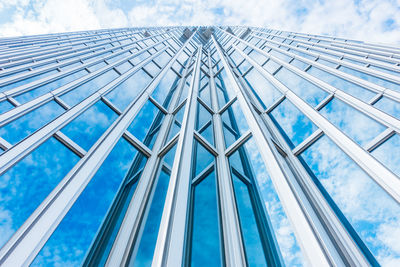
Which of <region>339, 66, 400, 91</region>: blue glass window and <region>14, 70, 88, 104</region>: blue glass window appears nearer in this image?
<region>14, 70, 88, 104</region>: blue glass window

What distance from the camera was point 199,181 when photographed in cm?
424

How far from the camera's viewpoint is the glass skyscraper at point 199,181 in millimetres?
2701

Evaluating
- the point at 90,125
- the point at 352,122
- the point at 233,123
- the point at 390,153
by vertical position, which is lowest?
the point at 390,153

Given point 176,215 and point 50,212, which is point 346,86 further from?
point 50,212

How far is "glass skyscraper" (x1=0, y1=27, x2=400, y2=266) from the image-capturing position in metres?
2.70

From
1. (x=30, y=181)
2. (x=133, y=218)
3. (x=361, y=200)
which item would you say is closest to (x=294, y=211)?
(x=361, y=200)

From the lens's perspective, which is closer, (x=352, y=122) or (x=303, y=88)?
(x=352, y=122)

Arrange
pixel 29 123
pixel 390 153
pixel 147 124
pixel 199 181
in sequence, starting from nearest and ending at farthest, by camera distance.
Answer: pixel 390 153
pixel 199 181
pixel 29 123
pixel 147 124

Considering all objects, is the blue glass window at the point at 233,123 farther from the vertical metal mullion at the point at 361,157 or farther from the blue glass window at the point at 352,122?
the blue glass window at the point at 352,122

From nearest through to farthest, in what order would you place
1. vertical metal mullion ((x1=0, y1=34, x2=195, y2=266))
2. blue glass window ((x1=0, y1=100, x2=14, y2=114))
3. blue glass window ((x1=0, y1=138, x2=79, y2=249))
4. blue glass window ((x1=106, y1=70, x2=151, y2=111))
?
1. vertical metal mullion ((x1=0, y1=34, x2=195, y2=266))
2. blue glass window ((x1=0, y1=138, x2=79, y2=249))
3. blue glass window ((x1=0, y1=100, x2=14, y2=114))
4. blue glass window ((x1=106, y1=70, x2=151, y2=111))

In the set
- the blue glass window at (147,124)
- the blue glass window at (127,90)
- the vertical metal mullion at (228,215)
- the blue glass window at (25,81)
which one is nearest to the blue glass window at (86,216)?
the blue glass window at (147,124)

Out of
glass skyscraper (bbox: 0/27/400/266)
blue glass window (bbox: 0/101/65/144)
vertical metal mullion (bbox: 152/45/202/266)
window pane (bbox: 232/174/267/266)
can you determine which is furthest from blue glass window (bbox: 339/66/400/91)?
blue glass window (bbox: 0/101/65/144)

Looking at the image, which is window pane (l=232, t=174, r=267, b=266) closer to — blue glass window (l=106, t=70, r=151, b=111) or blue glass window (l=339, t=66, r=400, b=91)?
blue glass window (l=106, t=70, r=151, b=111)

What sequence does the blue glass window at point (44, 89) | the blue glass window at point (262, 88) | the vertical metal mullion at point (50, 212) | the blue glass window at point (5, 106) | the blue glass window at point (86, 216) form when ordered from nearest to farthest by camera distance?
the vertical metal mullion at point (50, 212), the blue glass window at point (86, 216), the blue glass window at point (5, 106), the blue glass window at point (44, 89), the blue glass window at point (262, 88)
